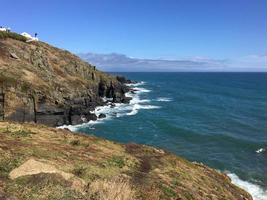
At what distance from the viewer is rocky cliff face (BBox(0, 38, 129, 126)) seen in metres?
67.2

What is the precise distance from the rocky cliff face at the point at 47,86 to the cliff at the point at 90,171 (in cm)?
3640

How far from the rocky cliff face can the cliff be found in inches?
1433

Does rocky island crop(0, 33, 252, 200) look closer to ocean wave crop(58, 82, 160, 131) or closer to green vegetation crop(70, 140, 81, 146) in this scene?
green vegetation crop(70, 140, 81, 146)

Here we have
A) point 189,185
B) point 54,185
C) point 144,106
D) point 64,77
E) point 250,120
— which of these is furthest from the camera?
point 144,106

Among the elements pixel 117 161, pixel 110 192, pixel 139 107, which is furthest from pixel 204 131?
pixel 110 192

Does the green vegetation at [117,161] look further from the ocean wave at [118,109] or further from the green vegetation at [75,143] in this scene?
the ocean wave at [118,109]

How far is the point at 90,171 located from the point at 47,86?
58.8 meters

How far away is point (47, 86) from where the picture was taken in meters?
77.3

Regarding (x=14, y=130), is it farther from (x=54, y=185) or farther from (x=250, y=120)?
(x=250, y=120)

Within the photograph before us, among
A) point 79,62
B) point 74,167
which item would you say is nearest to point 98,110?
point 79,62

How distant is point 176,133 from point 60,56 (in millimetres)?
50650

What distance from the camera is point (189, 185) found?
25219mm

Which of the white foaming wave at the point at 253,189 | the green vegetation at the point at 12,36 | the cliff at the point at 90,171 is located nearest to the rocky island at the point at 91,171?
the cliff at the point at 90,171

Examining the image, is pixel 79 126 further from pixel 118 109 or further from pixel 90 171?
pixel 90 171
